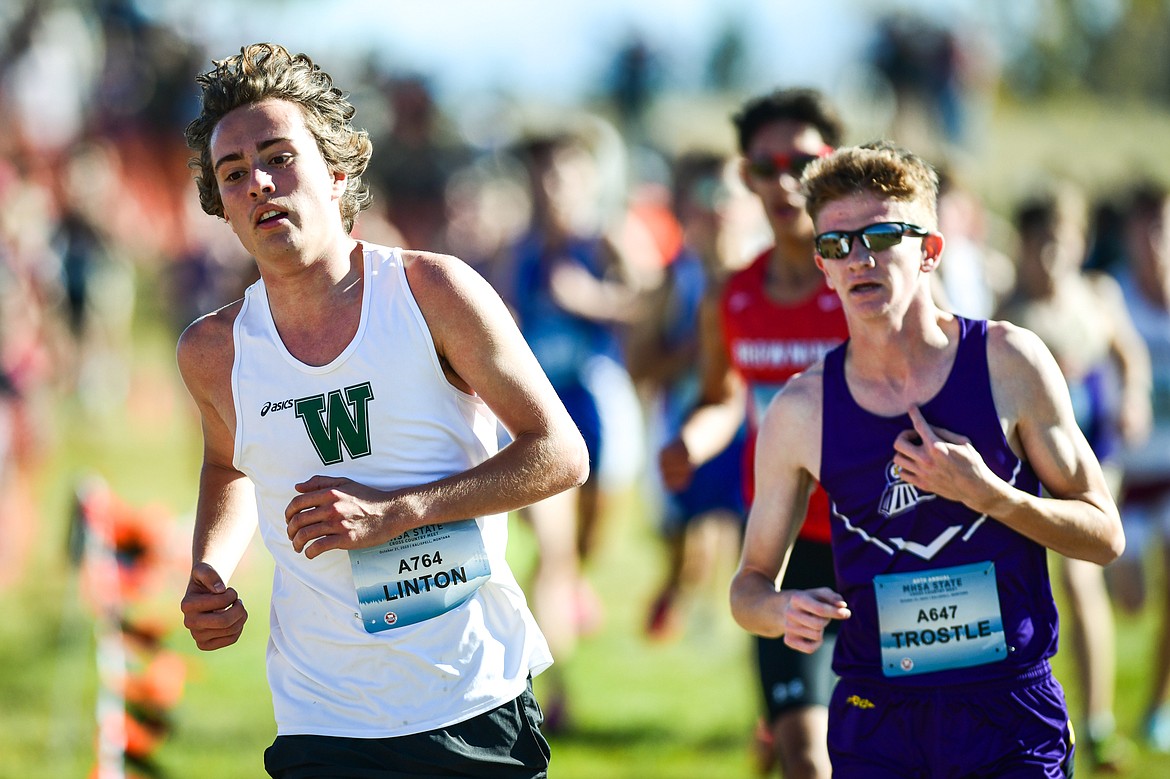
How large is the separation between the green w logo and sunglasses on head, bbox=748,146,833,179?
192 centimetres

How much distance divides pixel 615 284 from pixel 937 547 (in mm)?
4757

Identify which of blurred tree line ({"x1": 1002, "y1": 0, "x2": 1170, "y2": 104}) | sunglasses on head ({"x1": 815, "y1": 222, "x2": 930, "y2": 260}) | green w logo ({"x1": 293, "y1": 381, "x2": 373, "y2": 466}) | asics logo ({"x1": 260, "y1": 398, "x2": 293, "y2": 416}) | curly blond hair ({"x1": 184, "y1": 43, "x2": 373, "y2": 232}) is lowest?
green w logo ({"x1": 293, "y1": 381, "x2": 373, "y2": 466})

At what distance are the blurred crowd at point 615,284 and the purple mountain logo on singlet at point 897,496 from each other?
129 cm

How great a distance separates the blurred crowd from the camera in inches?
262

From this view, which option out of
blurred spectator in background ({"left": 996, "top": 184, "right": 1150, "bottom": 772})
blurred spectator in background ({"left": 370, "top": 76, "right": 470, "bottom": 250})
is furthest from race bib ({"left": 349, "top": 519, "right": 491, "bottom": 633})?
blurred spectator in background ({"left": 370, "top": 76, "right": 470, "bottom": 250})

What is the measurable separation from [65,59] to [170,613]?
17.4 m

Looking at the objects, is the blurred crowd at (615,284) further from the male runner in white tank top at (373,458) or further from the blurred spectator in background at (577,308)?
the male runner in white tank top at (373,458)

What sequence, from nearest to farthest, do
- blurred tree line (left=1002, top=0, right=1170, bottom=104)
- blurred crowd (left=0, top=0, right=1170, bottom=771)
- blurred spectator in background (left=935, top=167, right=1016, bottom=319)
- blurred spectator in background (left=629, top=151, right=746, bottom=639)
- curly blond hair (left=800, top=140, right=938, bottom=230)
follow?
curly blond hair (left=800, top=140, right=938, bottom=230), blurred spectator in background (left=935, top=167, right=1016, bottom=319), blurred crowd (left=0, top=0, right=1170, bottom=771), blurred spectator in background (left=629, top=151, right=746, bottom=639), blurred tree line (left=1002, top=0, right=1170, bottom=104)

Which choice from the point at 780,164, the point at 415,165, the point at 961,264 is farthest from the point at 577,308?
the point at 415,165

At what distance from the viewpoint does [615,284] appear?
7.75m

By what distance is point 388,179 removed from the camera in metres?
19.5

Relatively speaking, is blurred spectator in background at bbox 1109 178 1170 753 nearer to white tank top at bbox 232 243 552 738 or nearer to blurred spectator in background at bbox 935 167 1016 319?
blurred spectator in background at bbox 935 167 1016 319

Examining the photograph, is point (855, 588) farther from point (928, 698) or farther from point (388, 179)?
point (388, 179)

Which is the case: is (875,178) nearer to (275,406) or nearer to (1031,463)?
(1031,463)
